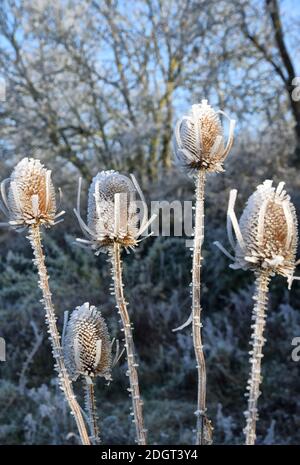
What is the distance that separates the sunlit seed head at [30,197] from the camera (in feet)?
2.52

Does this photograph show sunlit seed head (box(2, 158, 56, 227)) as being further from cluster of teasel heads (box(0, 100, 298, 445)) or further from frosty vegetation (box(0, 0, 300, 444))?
frosty vegetation (box(0, 0, 300, 444))

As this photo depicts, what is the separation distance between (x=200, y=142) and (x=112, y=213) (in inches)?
5.3

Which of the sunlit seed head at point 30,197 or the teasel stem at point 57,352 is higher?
the sunlit seed head at point 30,197

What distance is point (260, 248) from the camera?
0.67m

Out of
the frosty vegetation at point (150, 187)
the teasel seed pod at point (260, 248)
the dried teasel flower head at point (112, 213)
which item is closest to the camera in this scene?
the teasel seed pod at point (260, 248)

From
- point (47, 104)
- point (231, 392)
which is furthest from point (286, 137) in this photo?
point (231, 392)

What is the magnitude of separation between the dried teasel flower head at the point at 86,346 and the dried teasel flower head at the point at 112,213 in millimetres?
93

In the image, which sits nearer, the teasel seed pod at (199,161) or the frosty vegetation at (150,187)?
the teasel seed pod at (199,161)

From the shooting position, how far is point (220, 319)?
139 inches

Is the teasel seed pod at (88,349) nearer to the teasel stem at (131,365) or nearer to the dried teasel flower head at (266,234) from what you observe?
the teasel stem at (131,365)

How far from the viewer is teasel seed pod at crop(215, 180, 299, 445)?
0.65 metres

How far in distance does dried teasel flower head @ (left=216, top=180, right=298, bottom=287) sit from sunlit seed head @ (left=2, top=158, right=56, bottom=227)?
23 centimetres

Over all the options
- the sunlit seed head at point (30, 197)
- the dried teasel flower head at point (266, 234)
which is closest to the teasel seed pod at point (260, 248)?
the dried teasel flower head at point (266, 234)
